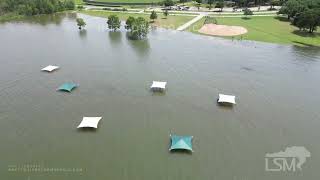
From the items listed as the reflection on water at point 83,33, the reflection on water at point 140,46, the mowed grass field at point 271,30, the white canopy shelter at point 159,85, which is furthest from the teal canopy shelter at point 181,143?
the reflection on water at point 83,33

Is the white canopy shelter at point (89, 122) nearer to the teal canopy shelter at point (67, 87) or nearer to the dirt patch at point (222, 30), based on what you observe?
the teal canopy shelter at point (67, 87)

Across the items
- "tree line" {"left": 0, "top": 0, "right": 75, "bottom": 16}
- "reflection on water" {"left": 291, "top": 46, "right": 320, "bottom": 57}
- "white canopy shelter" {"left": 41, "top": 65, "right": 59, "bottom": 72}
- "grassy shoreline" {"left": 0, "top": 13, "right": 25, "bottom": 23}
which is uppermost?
"tree line" {"left": 0, "top": 0, "right": 75, "bottom": 16}

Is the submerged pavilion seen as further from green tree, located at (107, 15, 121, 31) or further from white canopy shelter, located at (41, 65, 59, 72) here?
green tree, located at (107, 15, 121, 31)

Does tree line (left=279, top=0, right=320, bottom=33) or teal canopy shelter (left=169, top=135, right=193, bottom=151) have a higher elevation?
tree line (left=279, top=0, right=320, bottom=33)

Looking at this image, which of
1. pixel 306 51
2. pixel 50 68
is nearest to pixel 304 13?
pixel 306 51

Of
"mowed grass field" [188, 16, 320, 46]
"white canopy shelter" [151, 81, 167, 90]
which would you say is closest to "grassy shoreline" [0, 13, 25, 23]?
"mowed grass field" [188, 16, 320, 46]

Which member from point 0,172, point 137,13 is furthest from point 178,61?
point 137,13
